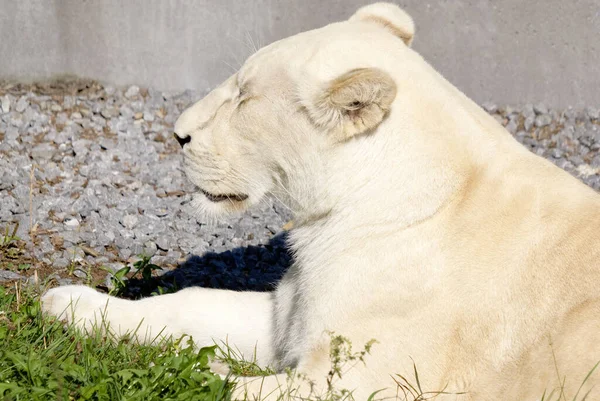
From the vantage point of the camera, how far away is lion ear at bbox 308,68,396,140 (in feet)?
10.5

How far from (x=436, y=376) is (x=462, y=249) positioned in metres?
0.49

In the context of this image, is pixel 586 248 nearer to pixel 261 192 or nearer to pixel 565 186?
pixel 565 186

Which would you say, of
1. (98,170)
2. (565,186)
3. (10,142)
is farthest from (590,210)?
(10,142)

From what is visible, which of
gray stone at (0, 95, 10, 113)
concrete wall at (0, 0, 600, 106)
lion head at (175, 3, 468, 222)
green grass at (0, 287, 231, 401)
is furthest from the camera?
concrete wall at (0, 0, 600, 106)

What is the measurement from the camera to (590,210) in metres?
3.37

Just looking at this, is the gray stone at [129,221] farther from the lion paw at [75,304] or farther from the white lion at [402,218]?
the white lion at [402,218]

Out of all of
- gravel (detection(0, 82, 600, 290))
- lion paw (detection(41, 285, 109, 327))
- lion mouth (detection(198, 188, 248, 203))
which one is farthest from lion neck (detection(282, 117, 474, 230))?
lion paw (detection(41, 285, 109, 327))

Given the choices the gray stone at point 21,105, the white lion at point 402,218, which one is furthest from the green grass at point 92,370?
the gray stone at point 21,105

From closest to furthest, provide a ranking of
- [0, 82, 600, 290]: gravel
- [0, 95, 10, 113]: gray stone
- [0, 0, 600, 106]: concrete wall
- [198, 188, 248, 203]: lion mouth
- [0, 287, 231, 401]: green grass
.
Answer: [0, 287, 231, 401]: green grass, [198, 188, 248, 203]: lion mouth, [0, 82, 600, 290]: gravel, [0, 95, 10, 113]: gray stone, [0, 0, 600, 106]: concrete wall

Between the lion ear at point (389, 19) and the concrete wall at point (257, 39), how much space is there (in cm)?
392

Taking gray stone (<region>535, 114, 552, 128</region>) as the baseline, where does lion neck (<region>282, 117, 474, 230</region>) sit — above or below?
above

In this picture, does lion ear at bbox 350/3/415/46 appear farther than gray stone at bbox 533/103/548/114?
No

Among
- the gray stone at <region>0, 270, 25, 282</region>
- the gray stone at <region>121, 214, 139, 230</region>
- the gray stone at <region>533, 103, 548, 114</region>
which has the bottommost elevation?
the gray stone at <region>0, 270, 25, 282</region>

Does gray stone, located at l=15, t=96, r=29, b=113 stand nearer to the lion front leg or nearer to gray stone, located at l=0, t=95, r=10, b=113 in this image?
gray stone, located at l=0, t=95, r=10, b=113
